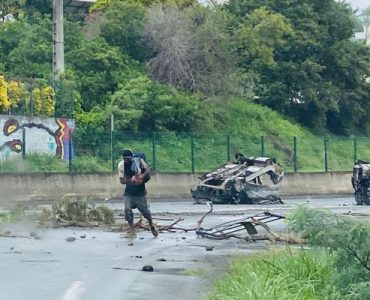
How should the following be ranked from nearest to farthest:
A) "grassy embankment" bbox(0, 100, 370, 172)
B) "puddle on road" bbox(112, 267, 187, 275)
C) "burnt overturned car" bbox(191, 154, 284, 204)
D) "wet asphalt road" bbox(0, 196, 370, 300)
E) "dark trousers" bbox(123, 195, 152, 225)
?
"wet asphalt road" bbox(0, 196, 370, 300), "puddle on road" bbox(112, 267, 187, 275), "dark trousers" bbox(123, 195, 152, 225), "burnt overturned car" bbox(191, 154, 284, 204), "grassy embankment" bbox(0, 100, 370, 172)

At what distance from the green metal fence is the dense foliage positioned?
1.70 metres

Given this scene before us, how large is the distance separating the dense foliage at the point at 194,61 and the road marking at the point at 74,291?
28.0 meters

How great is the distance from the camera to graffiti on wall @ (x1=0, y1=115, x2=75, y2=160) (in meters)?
40.3

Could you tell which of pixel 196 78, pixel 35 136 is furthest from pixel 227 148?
pixel 35 136

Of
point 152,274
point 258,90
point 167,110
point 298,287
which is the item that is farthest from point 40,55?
point 298,287

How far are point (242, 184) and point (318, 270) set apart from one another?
23.7 meters

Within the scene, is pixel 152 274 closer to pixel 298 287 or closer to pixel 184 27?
pixel 298 287

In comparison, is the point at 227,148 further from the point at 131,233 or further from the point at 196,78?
the point at 131,233

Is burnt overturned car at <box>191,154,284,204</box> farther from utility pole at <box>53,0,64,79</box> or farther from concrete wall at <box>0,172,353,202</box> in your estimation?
utility pole at <box>53,0,64,79</box>

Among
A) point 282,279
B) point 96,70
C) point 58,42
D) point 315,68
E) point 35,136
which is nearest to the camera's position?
point 282,279

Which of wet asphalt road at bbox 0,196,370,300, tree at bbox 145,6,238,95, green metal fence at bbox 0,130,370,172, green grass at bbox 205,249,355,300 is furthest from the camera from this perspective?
tree at bbox 145,6,238,95

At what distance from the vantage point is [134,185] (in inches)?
905

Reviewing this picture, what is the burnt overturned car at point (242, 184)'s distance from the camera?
3703 cm

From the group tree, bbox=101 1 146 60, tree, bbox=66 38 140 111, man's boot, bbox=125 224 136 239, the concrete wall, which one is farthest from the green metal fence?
man's boot, bbox=125 224 136 239
